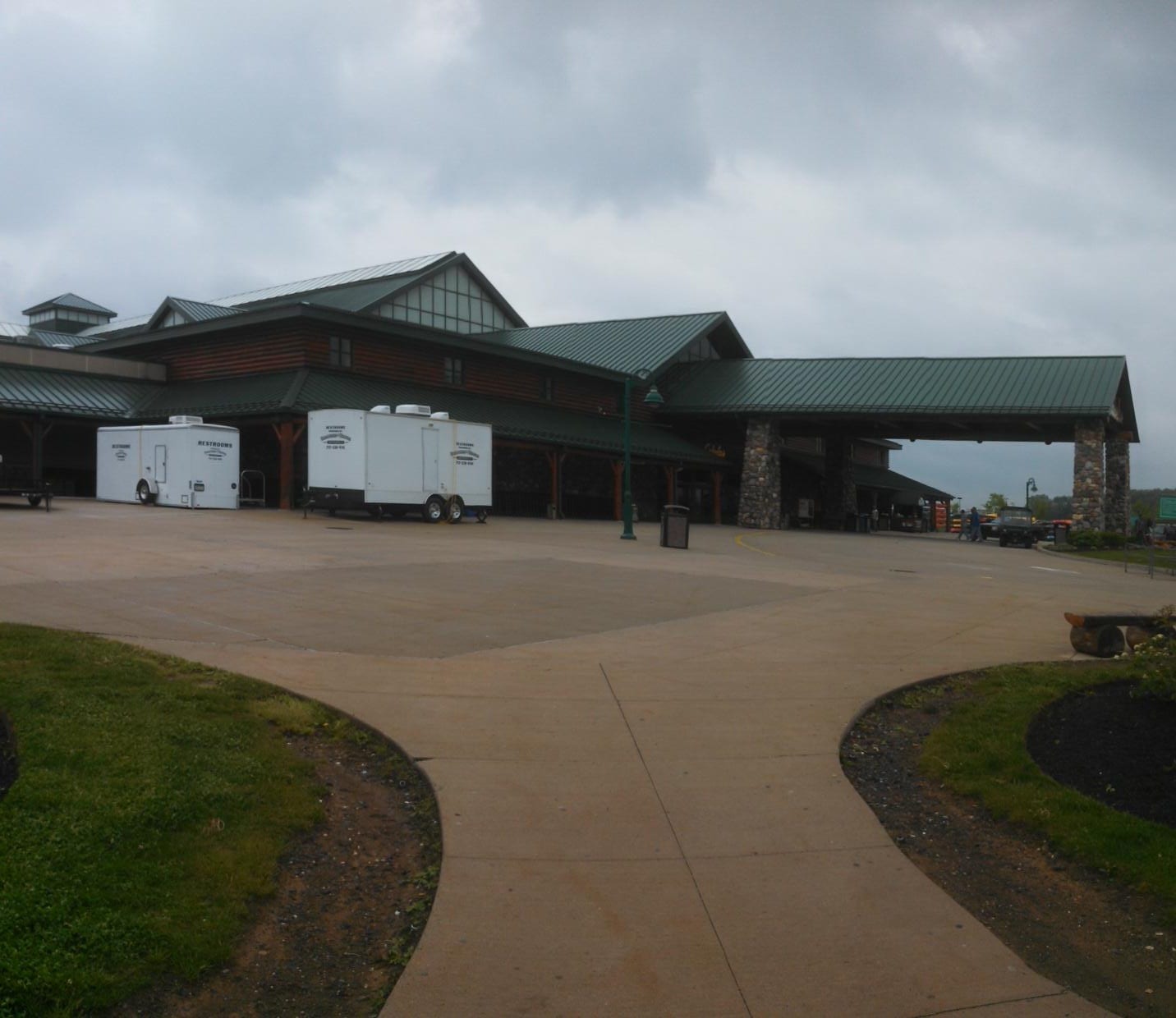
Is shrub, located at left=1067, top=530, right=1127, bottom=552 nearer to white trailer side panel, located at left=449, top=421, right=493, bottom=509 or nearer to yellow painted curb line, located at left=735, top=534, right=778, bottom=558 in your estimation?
yellow painted curb line, located at left=735, top=534, right=778, bottom=558

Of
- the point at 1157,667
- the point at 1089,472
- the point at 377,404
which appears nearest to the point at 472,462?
the point at 377,404

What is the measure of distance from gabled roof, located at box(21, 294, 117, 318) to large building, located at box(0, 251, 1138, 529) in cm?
1234

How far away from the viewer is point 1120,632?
11281 millimetres

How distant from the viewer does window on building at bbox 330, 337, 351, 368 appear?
36750mm

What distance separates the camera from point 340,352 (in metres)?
37.0

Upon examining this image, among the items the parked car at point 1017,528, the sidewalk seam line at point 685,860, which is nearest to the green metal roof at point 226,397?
the sidewalk seam line at point 685,860

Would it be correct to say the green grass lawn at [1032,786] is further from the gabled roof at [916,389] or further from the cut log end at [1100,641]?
the gabled roof at [916,389]

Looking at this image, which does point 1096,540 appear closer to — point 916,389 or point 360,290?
point 916,389

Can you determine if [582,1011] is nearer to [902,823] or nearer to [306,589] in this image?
[902,823]

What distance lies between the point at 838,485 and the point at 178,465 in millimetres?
34696

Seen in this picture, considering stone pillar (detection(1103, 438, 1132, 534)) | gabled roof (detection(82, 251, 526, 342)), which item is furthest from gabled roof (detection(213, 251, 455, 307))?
stone pillar (detection(1103, 438, 1132, 534))

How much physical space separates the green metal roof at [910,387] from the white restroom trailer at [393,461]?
1942 centimetres

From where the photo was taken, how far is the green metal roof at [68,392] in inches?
1294

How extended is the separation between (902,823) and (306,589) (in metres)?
9.43
